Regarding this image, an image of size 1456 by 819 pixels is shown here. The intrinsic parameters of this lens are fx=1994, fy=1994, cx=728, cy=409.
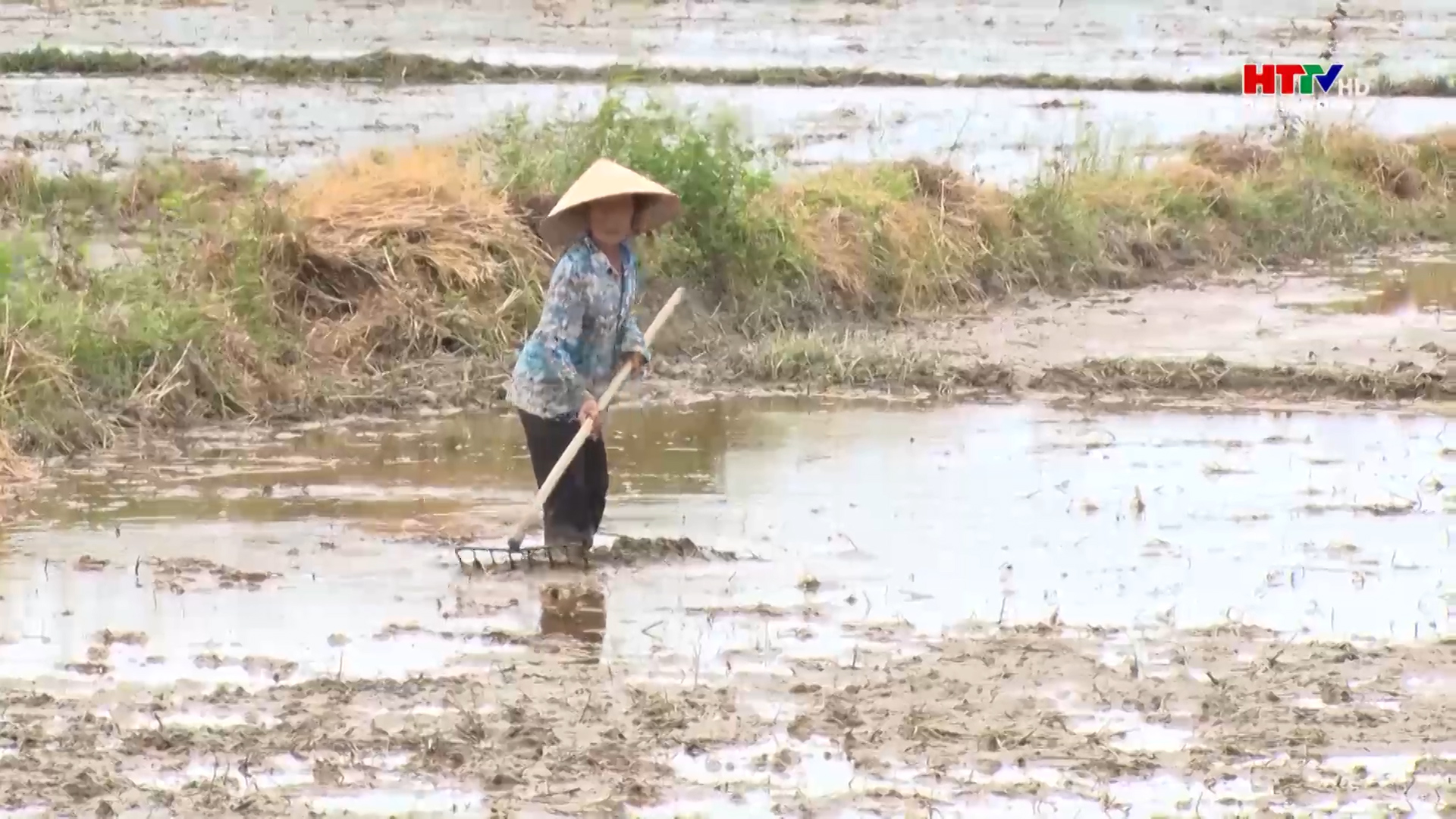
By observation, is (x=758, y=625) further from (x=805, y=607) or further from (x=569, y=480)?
(x=569, y=480)

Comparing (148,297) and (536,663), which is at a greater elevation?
(148,297)

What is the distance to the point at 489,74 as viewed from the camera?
2014 cm

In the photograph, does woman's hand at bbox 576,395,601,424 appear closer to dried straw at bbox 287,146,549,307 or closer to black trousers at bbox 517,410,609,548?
black trousers at bbox 517,410,609,548

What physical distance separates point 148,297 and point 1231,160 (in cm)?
830

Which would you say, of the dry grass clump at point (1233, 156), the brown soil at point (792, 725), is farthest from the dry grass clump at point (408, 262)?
the dry grass clump at point (1233, 156)

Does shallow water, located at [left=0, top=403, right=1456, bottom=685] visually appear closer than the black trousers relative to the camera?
Yes

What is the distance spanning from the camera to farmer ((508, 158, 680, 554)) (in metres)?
6.49

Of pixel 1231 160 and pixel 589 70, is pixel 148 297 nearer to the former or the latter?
pixel 1231 160

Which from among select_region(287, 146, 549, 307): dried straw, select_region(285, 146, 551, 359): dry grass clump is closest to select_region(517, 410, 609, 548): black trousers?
select_region(285, 146, 551, 359): dry grass clump

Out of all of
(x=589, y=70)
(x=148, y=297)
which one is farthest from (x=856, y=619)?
(x=589, y=70)

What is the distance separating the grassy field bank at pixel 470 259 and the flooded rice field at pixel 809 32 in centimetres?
959

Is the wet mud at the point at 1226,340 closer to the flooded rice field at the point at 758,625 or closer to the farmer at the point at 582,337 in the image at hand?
the flooded rice field at the point at 758,625

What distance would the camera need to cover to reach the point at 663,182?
10.1 meters

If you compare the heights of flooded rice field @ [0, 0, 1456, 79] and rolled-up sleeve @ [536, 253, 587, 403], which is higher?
flooded rice field @ [0, 0, 1456, 79]
